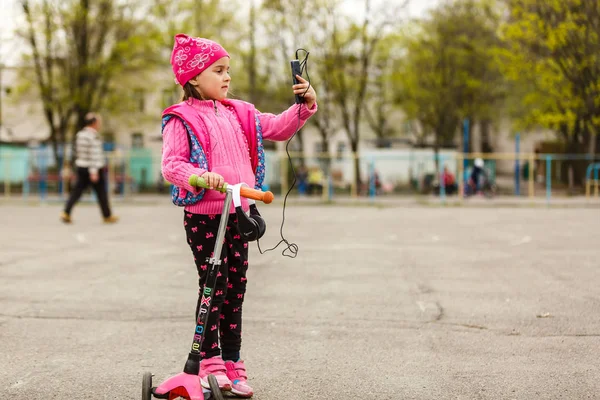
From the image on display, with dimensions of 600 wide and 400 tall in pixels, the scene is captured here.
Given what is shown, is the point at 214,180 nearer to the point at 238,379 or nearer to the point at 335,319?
the point at 238,379

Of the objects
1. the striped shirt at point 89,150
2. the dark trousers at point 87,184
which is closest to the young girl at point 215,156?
the striped shirt at point 89,150

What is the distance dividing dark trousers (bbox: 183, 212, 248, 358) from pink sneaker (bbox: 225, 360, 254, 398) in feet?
0.26

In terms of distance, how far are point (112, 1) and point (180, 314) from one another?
28.8m

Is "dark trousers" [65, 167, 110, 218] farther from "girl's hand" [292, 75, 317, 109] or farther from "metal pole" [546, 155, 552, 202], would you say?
"metal pole" [546, 155, 552, 202]

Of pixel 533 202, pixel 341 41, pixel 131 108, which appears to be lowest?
pixel 533 202

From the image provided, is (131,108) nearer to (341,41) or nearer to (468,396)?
(341,41)

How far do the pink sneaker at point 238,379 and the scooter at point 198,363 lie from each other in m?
0.18

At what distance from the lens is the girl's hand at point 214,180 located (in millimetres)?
3316

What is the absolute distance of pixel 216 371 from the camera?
3.63 metres

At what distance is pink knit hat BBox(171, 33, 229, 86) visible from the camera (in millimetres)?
3631

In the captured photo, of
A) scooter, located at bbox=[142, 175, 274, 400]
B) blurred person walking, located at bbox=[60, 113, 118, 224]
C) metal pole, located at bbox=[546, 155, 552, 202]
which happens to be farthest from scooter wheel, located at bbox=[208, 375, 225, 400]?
metal pole, located at bbox=[546, 155, 552, 202]

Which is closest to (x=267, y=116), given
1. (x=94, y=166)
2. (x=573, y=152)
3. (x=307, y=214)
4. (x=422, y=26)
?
(x=94, y=166)

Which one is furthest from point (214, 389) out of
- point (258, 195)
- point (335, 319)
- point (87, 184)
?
point (87, 184)

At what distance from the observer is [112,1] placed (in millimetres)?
32219
